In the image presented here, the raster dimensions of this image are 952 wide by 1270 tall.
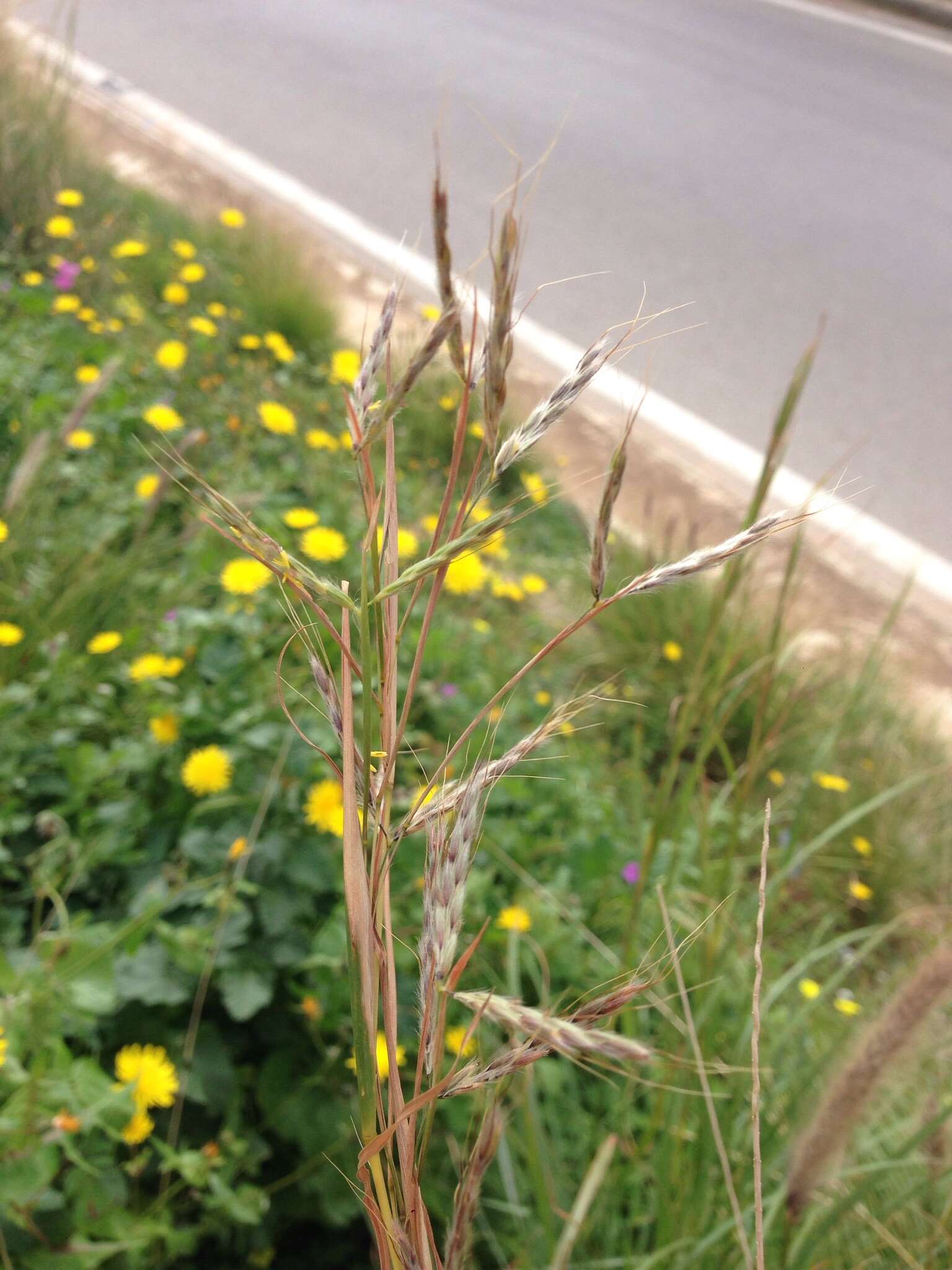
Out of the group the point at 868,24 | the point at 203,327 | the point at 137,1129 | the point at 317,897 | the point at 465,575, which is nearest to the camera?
the point at 137,1129

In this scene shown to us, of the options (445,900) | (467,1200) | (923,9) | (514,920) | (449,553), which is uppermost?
(923,9)

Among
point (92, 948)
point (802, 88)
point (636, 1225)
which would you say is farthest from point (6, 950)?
point (802, 88)

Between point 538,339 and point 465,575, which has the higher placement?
point 465,575

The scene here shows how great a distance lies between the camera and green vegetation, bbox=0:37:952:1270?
0.98 m

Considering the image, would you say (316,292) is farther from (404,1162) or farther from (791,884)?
(404,1162)

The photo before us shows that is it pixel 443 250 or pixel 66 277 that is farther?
pixel 66 277

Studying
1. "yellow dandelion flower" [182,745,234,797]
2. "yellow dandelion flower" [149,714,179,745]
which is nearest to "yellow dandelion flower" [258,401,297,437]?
"yellow dandelion flower" [149,714,179,745]

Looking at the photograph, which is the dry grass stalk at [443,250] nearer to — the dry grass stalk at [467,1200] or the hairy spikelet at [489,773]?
the hairy spikelet at [489,773]

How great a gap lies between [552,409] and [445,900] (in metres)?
0.19

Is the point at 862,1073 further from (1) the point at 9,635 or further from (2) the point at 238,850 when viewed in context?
(1) the point at 9,635

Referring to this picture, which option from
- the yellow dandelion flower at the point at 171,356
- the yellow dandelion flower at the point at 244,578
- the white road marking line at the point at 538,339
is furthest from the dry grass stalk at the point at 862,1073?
the yellow dandelion flower at the point at 171,356

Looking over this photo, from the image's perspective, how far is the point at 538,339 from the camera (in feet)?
→ 15.6

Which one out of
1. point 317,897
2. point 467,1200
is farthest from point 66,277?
point 467,1200

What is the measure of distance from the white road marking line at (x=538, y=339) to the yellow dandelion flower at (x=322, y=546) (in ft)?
2.79
